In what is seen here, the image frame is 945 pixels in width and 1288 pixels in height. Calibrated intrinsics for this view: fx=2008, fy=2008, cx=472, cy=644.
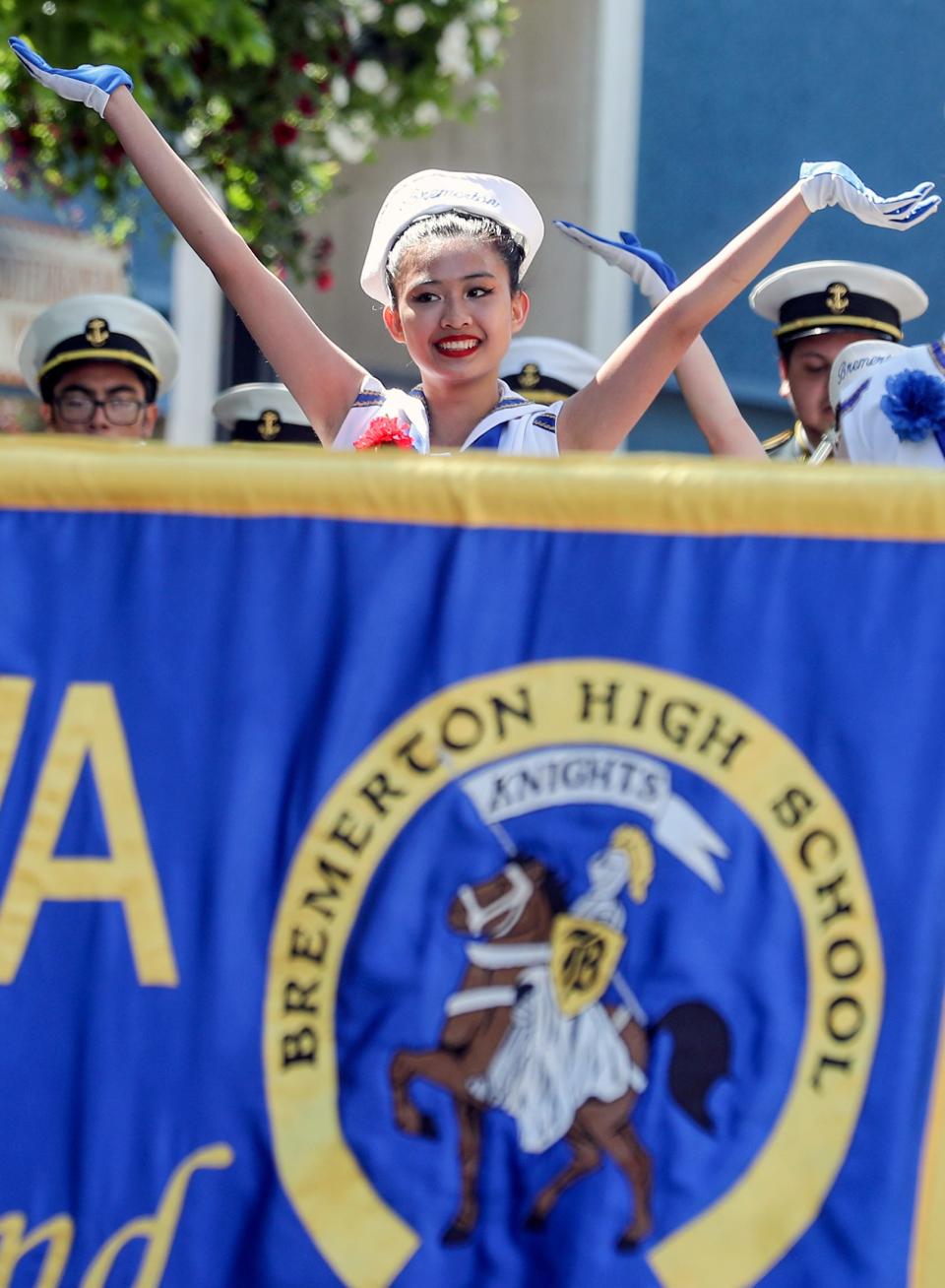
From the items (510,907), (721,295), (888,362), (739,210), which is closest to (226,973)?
(510,907)

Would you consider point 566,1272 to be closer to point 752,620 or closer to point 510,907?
point 510,907

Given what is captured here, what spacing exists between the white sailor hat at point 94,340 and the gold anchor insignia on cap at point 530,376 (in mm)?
815

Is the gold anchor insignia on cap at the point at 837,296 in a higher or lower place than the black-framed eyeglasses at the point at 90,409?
higher

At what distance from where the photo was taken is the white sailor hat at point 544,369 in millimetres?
4605

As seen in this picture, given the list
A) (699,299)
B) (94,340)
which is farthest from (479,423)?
(94,340)

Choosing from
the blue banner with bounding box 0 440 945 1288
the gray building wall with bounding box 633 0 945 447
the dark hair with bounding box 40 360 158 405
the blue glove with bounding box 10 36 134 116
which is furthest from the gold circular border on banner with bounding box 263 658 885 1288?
the gray building wall with bounding box 633 0 945 447

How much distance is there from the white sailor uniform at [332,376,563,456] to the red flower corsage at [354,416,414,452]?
0.09ft

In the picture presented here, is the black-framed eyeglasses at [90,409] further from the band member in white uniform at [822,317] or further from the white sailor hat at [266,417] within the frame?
the band member in white uniform at [822,317]

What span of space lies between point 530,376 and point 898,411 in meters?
1.88

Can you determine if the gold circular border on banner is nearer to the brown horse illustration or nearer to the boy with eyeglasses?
the brown horse illustration

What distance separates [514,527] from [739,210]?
6297 mm

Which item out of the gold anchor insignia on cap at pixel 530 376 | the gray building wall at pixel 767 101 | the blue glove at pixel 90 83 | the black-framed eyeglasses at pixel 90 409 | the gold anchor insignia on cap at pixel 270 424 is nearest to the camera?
the blue glove at pixel 90 83

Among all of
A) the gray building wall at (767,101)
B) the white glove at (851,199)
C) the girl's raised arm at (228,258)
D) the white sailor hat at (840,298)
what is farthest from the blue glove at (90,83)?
the gray building wall at (767,101)

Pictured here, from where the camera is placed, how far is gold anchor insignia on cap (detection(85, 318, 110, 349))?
435 centimetres
